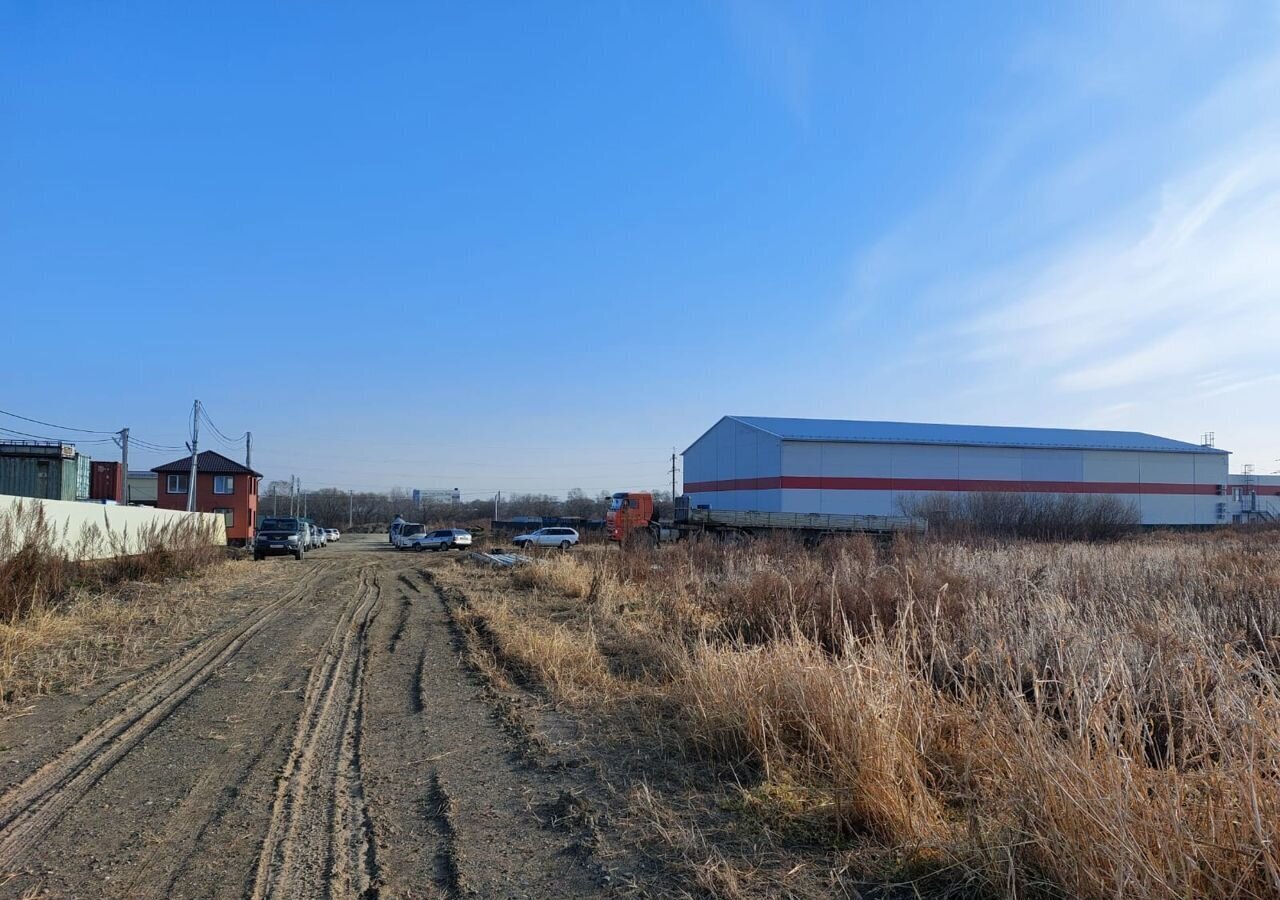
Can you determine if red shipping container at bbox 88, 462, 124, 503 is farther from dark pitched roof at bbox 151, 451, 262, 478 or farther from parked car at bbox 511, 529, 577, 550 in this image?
parked car at bbox 511, 529, 577, 550

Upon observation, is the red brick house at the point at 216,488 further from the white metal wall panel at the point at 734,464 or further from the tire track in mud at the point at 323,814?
the tire track in mud at the point at 323,814

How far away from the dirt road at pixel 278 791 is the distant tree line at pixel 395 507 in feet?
285

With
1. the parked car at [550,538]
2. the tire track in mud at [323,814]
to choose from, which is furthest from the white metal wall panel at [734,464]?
the tire track in mud at [323,814]

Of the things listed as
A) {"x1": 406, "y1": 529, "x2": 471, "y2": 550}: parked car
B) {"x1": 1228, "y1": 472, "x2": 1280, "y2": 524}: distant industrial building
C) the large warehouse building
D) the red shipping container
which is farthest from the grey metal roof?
the red shipping container

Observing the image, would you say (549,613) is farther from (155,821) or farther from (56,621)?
(155,821)

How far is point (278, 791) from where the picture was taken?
4.62 metres

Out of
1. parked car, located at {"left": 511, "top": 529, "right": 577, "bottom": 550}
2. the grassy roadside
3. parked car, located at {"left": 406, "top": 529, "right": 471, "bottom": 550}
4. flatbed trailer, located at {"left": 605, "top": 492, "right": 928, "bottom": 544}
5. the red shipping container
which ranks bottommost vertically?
parked car, located at {"left": 406, "top": 529, "right": 471, "bottom": 550}

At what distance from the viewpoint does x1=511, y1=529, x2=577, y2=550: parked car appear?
4209 centimetres

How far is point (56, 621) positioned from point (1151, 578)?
52.9 ft

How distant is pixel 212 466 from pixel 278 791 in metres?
50.6

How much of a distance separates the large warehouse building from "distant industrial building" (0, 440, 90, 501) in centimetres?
3718

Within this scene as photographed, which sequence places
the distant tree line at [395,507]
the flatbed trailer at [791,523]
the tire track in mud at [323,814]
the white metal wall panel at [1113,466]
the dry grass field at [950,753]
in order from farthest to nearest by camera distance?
1. the distant tree line at [395,507]
2. the white metal wall panel at [1113,466]
3. the flatbed trailer at [791,523]
4. the tire track in mud at [323,814]
5. the dry grass field at [950,753]

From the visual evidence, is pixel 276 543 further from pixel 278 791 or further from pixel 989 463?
pixel 989 463

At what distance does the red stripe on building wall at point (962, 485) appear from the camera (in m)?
48.1
